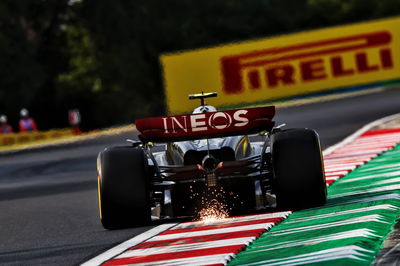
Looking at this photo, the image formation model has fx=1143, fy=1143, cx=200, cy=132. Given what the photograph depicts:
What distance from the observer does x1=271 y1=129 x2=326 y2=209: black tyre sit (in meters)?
10.3

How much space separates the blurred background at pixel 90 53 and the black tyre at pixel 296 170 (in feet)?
128

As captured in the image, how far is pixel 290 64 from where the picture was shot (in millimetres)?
39625

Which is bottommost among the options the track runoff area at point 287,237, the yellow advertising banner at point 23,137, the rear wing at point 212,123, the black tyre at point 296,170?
the yellow advertising banner at point 23,137

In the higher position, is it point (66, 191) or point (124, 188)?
point (124, 188)

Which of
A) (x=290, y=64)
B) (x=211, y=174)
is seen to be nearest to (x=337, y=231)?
(x=211, y=174)

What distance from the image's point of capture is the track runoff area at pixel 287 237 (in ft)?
25.6

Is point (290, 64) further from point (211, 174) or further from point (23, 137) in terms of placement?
point (211, 174)

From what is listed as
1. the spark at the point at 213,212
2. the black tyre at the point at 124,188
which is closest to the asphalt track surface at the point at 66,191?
the black tyre at the point at 124,188

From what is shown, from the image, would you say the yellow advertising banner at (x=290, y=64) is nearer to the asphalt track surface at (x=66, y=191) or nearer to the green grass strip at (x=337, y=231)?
the asphalt track surface at (x=66, y=191)

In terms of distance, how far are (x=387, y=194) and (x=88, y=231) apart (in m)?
2.91

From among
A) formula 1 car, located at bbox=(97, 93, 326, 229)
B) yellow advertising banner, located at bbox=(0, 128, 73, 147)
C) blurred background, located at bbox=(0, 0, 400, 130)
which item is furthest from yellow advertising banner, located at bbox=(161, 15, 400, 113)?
formula 1 car, located at bbox=(97, 93, 326, 229)

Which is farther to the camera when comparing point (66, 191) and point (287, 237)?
point (66, 191)

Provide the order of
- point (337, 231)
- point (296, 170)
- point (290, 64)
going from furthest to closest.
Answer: point (290, 64) → point (296, 170) → point (337, 231)

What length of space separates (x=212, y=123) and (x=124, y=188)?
1.00 meters
